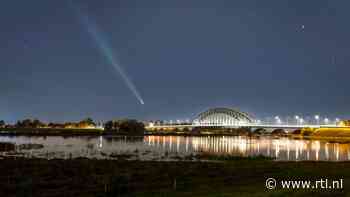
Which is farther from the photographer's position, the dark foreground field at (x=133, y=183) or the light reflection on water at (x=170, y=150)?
the light reflection on water at (x=170, y=150)

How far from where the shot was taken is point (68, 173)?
84.8ft

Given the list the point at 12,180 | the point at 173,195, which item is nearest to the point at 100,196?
the point at 173,195

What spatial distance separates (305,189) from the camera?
55.9 ft

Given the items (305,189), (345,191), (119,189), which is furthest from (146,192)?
(345,191)

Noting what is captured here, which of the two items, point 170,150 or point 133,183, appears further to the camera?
point 170,150

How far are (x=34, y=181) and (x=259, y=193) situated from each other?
40.9 feet

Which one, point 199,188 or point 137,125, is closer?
point 199,188

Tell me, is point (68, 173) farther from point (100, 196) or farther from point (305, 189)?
point (305, 189)

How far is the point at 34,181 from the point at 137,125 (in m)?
143

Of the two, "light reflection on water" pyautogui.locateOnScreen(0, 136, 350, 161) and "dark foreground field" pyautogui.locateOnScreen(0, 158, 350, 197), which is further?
"light reflection on water" pyautogui.locateOnScreen(0, 136, 350, 161)

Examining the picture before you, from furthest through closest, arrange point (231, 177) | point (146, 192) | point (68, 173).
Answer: point (68, 173) → point (231, 177) → point (146, 192)

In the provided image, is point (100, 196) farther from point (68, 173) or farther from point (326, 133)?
point (326, 133)

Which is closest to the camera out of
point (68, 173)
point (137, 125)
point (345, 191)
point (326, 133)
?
point (345, 191)

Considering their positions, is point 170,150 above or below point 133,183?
below
